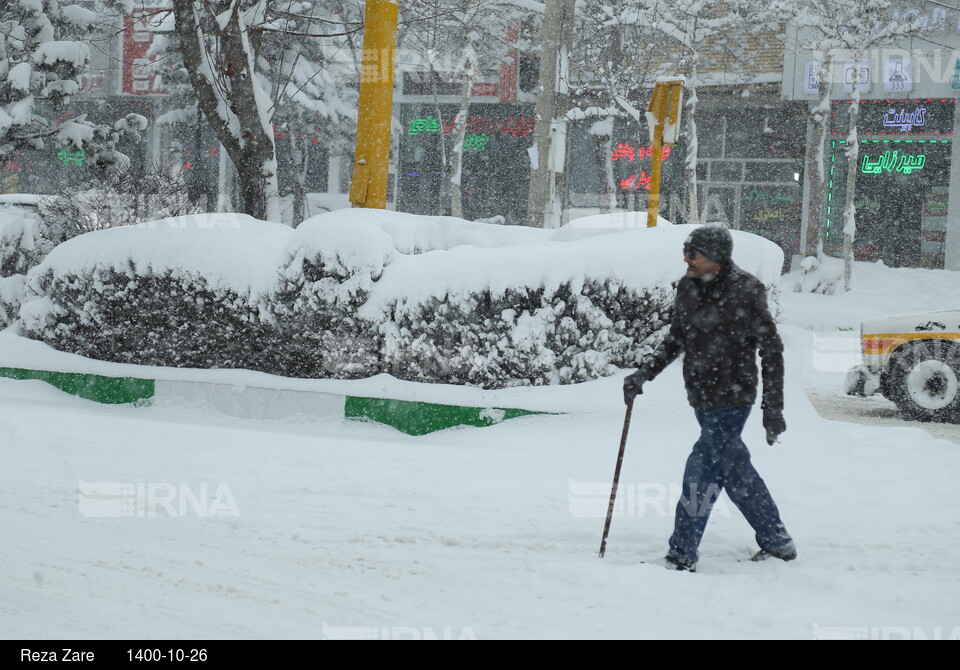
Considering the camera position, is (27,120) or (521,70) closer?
(27,120)

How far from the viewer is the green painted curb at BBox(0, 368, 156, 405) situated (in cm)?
923

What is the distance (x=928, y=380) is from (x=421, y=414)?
17.4ft

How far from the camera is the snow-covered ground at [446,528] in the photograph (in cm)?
437

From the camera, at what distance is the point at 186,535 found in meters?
5.62

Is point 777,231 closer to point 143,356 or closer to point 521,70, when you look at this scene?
point 521,70

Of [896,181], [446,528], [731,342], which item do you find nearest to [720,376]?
[731,342]

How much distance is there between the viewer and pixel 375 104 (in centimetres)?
1012

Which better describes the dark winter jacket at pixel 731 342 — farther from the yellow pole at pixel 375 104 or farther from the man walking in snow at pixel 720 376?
the yellow pole at pixel 375 104

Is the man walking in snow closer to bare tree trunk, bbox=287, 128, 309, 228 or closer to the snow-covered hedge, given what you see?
the snow-covered hedge

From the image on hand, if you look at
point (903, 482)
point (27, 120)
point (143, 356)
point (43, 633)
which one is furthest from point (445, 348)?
point (27, 120)

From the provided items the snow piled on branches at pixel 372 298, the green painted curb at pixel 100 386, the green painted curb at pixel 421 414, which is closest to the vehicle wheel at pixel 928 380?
the snow piled on branches at pixel 372 298

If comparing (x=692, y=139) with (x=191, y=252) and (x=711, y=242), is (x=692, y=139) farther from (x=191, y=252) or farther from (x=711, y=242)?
(x=711, y=242)

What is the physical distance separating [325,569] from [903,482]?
14.0 feet

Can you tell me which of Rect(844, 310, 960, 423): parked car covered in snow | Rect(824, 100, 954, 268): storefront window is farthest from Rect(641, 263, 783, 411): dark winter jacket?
Rect(824, 100, 954, 268): storefront window
